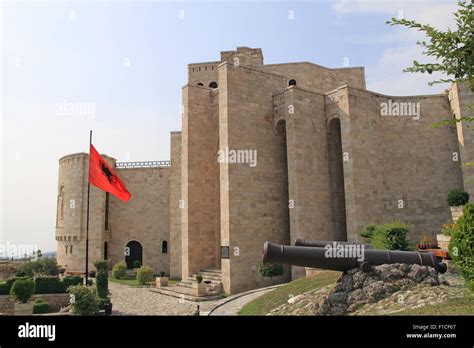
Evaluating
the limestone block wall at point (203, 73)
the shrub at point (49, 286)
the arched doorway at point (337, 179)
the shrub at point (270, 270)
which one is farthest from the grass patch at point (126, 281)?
the limestone block wall at point (203, 73)

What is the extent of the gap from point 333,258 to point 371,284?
1160 millimetres

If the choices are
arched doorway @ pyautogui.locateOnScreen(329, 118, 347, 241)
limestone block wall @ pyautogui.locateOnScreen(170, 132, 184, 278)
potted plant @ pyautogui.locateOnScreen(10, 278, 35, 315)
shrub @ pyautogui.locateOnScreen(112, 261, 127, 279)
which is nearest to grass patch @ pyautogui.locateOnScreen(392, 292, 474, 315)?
arched doorway @ pyautogui.locateOnScreen(329, 118, 347, 241)

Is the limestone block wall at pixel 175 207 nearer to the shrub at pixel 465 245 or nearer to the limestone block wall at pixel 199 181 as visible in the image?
the limestone block wall at pixel 199 181

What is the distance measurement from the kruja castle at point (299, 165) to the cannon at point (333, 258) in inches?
366

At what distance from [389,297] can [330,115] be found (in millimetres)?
14183

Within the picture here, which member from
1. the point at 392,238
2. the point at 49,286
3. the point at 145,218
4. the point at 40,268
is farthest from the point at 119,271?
the point at 392,238

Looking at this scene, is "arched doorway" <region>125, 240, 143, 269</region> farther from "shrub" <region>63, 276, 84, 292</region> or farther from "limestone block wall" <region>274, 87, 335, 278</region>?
"limestone block wall" <region>274, 87, 335, 278</region>

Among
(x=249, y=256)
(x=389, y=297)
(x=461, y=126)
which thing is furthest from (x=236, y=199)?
(x=461, y=126)

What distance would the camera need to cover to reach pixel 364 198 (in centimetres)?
1956

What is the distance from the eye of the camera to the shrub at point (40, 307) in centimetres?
1637

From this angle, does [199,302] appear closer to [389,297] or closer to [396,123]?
[389,297]

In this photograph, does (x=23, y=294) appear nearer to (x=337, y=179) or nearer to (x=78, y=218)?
(x=78, y=218)

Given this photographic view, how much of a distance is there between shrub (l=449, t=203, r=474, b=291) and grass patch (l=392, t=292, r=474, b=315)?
41 cm

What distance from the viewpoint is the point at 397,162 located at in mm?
21672
